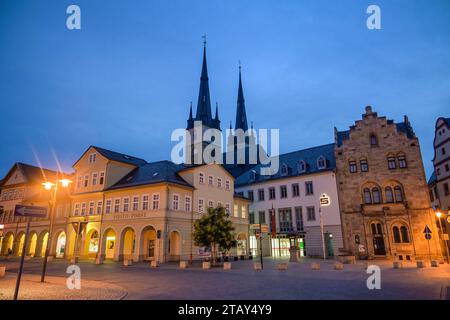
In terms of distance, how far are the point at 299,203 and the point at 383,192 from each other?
12065mm

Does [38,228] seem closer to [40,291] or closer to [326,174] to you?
[40,291]

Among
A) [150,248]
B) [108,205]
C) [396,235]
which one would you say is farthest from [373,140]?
[108,205]

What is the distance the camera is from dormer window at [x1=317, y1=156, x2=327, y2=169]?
44.5 meters

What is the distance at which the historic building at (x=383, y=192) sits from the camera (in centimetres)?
3606

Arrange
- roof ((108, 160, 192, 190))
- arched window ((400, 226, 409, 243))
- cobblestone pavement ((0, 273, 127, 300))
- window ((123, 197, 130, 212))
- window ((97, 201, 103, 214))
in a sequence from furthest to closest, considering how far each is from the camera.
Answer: window ((97, 201, 103, 214)), window ((123, 197, 130, 212)), arched window ((400, 226, 409, 243)), roof ((108, 160, 192, 190)), cobblestone pavement ((0, 273, 127, 300))

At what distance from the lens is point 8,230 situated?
5238cm

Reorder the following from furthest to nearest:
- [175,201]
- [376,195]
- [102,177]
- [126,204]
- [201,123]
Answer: [201,123]
[102,177]
[376,195]
[126,204]
[175,201]

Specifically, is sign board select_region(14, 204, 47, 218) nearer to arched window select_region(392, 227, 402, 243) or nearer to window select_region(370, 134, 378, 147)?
arched window select_region(392, 227, 402, 243)

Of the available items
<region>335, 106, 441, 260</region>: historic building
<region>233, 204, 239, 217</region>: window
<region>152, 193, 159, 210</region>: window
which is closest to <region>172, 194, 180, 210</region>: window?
<region>152, 193, 159, 210</region>: window

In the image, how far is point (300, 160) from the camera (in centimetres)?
4841

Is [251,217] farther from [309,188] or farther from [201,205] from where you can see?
[201,205]

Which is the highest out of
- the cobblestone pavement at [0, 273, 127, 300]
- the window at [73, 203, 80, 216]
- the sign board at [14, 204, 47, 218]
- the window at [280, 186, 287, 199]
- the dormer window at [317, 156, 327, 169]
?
the dormer window at [317, 156, 327, 169]
